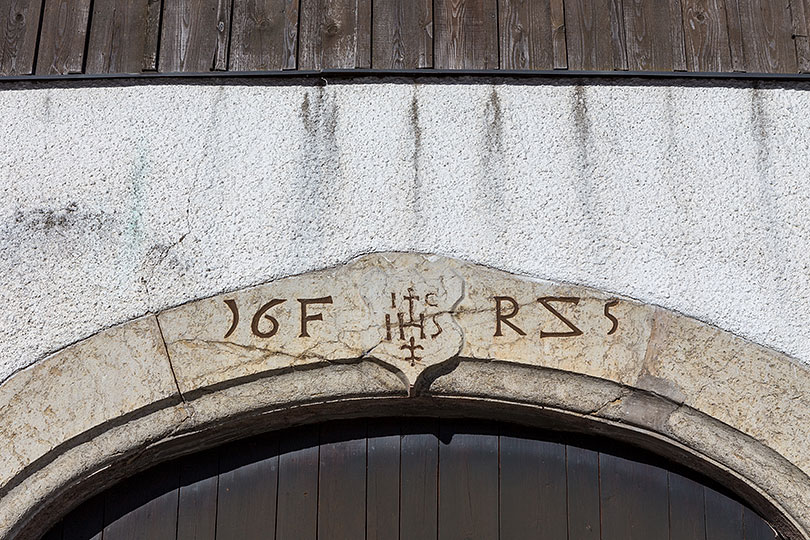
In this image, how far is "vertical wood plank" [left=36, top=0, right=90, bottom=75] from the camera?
2.98 meters

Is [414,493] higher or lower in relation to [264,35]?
lower

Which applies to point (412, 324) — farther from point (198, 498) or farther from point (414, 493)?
point (198, 498)

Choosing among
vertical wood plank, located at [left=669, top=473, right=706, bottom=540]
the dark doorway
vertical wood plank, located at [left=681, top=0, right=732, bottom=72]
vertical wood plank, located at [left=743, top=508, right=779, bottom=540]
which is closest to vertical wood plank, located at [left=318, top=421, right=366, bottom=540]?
the dark doorway

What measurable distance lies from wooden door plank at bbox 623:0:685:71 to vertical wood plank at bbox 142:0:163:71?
1542 millimetres

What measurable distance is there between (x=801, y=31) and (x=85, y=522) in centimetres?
274

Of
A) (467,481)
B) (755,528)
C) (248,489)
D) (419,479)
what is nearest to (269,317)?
(248,489)

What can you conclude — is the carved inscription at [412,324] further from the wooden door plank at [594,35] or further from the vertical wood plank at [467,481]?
the wooden door plank at [594,35]

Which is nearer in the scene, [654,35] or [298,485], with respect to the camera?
[298,485]

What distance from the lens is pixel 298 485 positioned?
2725 mm

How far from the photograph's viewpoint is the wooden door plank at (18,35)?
2.98 m

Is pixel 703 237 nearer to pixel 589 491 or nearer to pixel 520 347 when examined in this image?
pixel 520 347

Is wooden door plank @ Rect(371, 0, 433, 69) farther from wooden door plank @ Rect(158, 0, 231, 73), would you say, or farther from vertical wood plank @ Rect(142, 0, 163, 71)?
vertical wood plank @ Rect(142, 0, 163, 71)

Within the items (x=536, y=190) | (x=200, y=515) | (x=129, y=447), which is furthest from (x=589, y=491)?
(x=129, y=447)

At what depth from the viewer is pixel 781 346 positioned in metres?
2.63
